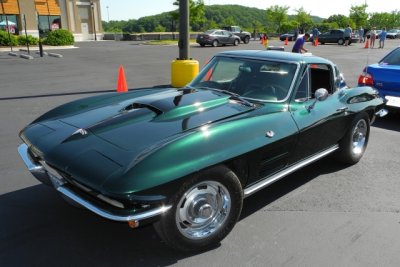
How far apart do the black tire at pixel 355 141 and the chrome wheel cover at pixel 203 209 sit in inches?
90.1

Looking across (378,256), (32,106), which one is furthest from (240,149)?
(32,106)

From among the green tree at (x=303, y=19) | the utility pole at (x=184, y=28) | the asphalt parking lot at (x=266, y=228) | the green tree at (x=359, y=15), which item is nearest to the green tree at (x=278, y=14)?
the green tree at (x=303, y=19)

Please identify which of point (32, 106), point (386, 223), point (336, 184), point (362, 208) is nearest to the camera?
point (386, 223)

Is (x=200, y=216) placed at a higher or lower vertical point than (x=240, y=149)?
lower

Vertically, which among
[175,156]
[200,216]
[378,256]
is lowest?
[378,256]

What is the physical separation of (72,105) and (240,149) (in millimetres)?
2048

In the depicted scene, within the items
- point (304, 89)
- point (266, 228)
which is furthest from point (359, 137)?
point (266, 228)

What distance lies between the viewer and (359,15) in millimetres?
61594

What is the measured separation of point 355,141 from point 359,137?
0.10 m

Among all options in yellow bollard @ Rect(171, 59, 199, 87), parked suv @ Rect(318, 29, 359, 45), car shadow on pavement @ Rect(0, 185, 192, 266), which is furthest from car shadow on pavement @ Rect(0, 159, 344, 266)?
parked suv @ Rect(318, 29, 359, 45)

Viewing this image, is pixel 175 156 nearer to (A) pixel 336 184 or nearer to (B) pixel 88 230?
(B) pixel 88 230

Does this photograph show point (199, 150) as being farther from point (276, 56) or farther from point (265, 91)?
point (276, 56)

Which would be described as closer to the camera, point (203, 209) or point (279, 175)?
point (203, 209)

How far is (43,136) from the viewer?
3193 mm
